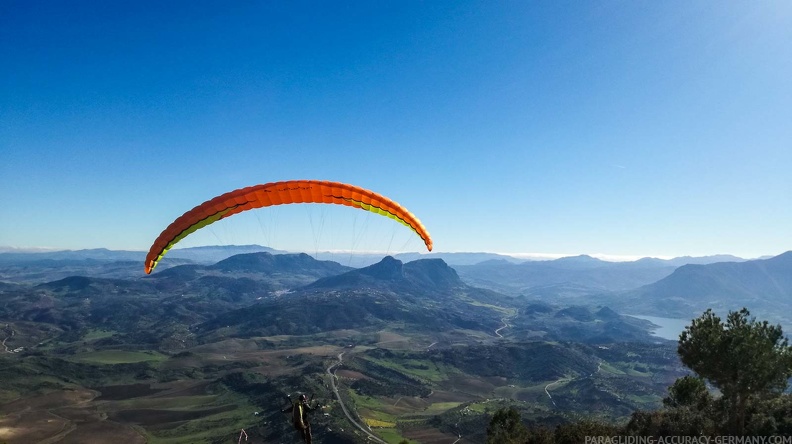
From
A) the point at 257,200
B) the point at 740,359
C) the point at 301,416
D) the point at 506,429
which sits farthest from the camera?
the point at 506,429

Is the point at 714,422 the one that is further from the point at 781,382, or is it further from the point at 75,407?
the point at 75,407

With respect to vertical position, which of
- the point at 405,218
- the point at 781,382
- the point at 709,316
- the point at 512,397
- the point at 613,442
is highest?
the point at 405,218

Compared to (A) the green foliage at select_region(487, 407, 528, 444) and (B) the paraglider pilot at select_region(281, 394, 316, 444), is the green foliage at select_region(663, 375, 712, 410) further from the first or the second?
(B) the paraglider pilot at select_region(281, 394, 316, 444)

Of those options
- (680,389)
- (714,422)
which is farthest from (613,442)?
(680,389)

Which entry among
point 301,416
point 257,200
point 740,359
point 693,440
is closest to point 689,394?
point 740,359

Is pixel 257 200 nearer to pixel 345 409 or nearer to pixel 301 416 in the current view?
pixel 301 416

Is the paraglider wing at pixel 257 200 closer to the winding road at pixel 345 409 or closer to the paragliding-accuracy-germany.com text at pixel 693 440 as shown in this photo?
the paragliding-accuracy-germany.com text at pixel 693 440
